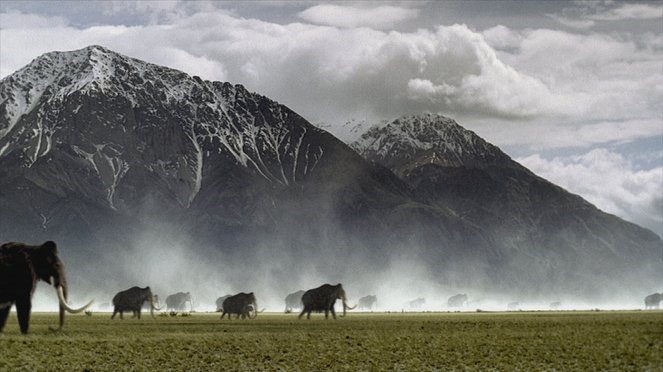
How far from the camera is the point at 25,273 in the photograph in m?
45.7

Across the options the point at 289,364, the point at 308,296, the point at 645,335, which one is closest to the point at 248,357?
the point at 289,364

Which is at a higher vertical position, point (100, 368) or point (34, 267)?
point (34, 267)

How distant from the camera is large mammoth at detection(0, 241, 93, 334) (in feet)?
149

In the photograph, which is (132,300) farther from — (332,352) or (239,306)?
(332,352)

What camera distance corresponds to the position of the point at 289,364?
39.0 m

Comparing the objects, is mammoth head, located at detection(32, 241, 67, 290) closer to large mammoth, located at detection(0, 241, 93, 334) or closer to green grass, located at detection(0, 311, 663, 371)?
large mammoth, located at detection(0, 241, 93, 334)

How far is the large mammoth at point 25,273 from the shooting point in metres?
45.5

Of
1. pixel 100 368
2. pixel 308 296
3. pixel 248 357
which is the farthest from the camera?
pixel 308 296

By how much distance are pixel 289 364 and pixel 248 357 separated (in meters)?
3.47

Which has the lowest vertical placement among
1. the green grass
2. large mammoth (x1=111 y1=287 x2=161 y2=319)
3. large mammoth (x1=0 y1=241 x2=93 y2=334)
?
the green grass

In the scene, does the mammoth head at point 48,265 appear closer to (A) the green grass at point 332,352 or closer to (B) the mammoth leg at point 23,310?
(B) the mammoth leg at point 23,310

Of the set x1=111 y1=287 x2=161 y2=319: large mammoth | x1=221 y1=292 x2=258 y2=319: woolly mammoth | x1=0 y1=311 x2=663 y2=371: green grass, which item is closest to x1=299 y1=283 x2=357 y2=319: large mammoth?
x1=221 y1=292 x2=258 y2=319: woolly mammoth

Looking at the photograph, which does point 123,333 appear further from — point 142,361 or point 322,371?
point 322,371

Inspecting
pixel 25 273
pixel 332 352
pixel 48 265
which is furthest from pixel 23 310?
pixel 332 352
